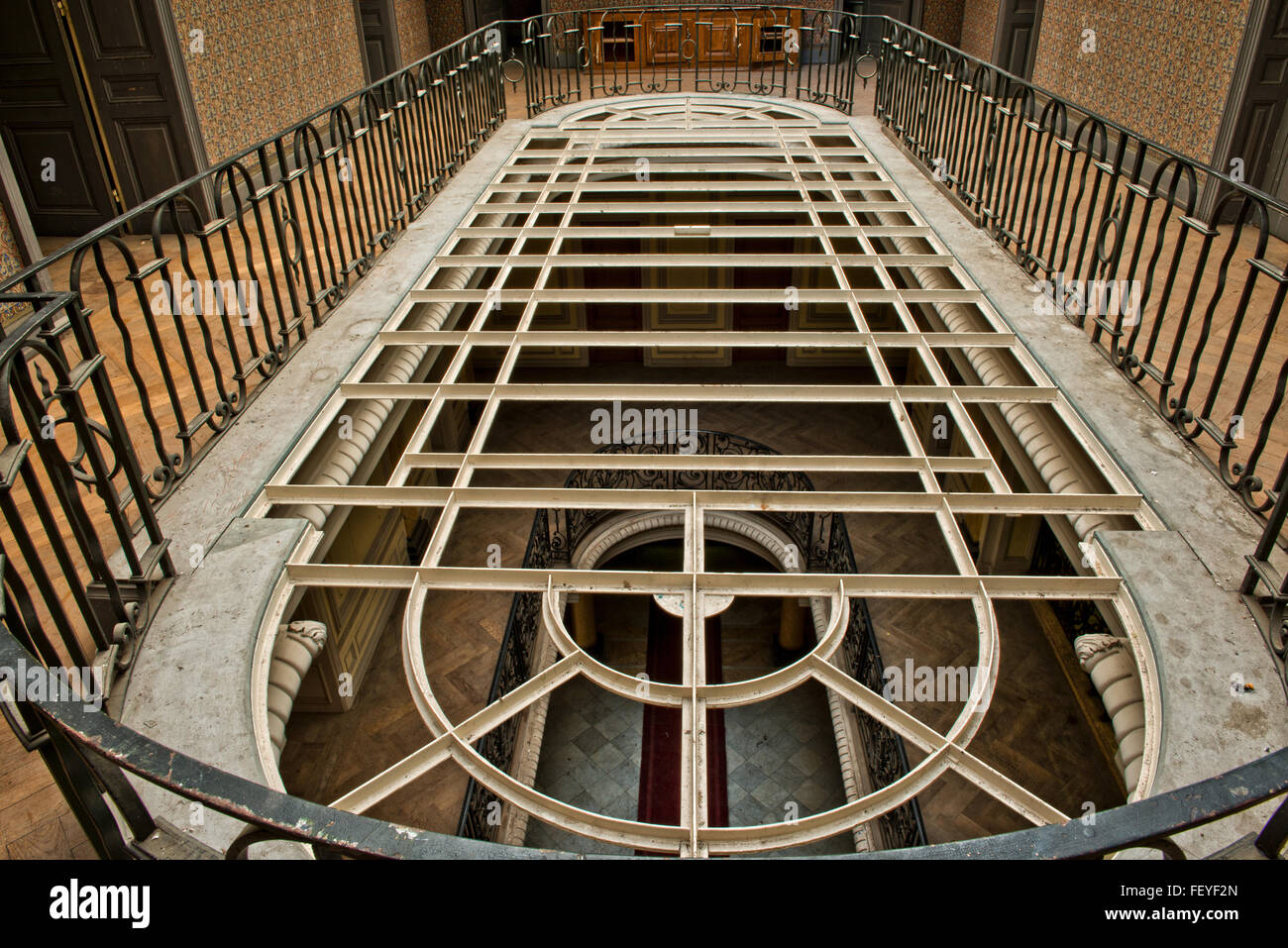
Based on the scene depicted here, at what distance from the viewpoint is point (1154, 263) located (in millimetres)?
2877

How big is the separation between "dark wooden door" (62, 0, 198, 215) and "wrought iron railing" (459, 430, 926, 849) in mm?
4133

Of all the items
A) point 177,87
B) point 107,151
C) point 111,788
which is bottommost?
point 111,788

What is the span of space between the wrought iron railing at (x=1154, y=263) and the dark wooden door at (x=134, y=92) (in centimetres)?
571

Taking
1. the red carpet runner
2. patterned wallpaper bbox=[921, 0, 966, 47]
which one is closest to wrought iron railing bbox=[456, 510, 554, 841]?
the red carpet runner

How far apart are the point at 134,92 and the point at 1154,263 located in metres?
6.91

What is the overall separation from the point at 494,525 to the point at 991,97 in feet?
20.2

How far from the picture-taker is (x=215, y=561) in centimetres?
239

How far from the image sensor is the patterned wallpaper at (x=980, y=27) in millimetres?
10508

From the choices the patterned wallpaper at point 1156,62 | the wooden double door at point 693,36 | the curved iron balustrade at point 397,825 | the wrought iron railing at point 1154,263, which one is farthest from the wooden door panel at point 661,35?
the curved iron balustrade at point 397,825

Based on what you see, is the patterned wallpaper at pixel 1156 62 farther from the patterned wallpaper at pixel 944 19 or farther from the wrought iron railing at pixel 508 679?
the wrought iron railing at pixel 508 679

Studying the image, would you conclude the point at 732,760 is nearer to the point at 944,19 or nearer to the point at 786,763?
the point at 786,763

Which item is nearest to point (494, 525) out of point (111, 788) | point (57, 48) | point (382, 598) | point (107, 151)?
point (382, 598)

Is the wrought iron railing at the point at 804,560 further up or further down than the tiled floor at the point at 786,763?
further up
